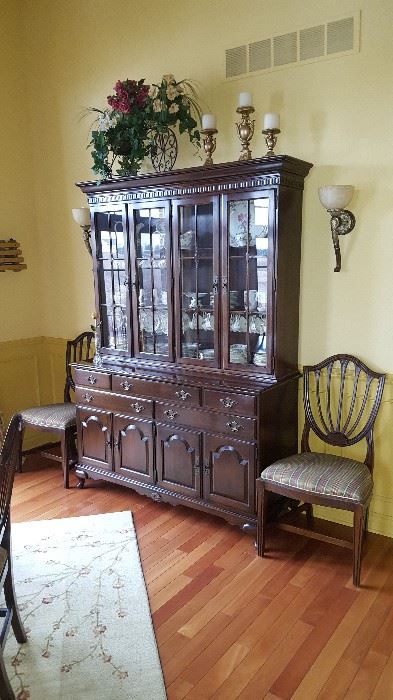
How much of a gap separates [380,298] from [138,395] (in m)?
1.48

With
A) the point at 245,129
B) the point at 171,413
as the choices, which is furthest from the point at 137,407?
the point at 245,129

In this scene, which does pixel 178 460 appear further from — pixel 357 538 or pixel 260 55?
pixel 260 55

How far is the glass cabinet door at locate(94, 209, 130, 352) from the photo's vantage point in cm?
332

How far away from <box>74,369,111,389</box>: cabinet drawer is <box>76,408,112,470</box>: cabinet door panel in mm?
180

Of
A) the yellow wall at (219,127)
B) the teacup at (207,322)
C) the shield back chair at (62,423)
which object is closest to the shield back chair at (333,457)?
the yellow wall at (219,127)

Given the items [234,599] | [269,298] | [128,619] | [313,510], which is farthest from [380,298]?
Result: [128,619]

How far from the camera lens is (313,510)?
3172 mm

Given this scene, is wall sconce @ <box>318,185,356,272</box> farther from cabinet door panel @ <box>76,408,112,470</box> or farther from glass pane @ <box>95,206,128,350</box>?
cabinet door panel @ <box>76,408,112,470</box>

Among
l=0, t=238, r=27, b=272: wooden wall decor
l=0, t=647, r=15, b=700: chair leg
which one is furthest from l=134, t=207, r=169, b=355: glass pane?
l=0, t=647, r=15, b=700: chair leg

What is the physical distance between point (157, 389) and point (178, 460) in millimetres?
428

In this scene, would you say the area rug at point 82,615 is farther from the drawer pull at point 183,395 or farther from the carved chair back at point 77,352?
the carved chair back at point 77,352

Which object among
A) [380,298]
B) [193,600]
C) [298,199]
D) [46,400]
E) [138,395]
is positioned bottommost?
[193,600]

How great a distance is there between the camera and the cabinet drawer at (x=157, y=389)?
3.01m

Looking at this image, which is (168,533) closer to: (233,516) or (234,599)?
(233,516)
